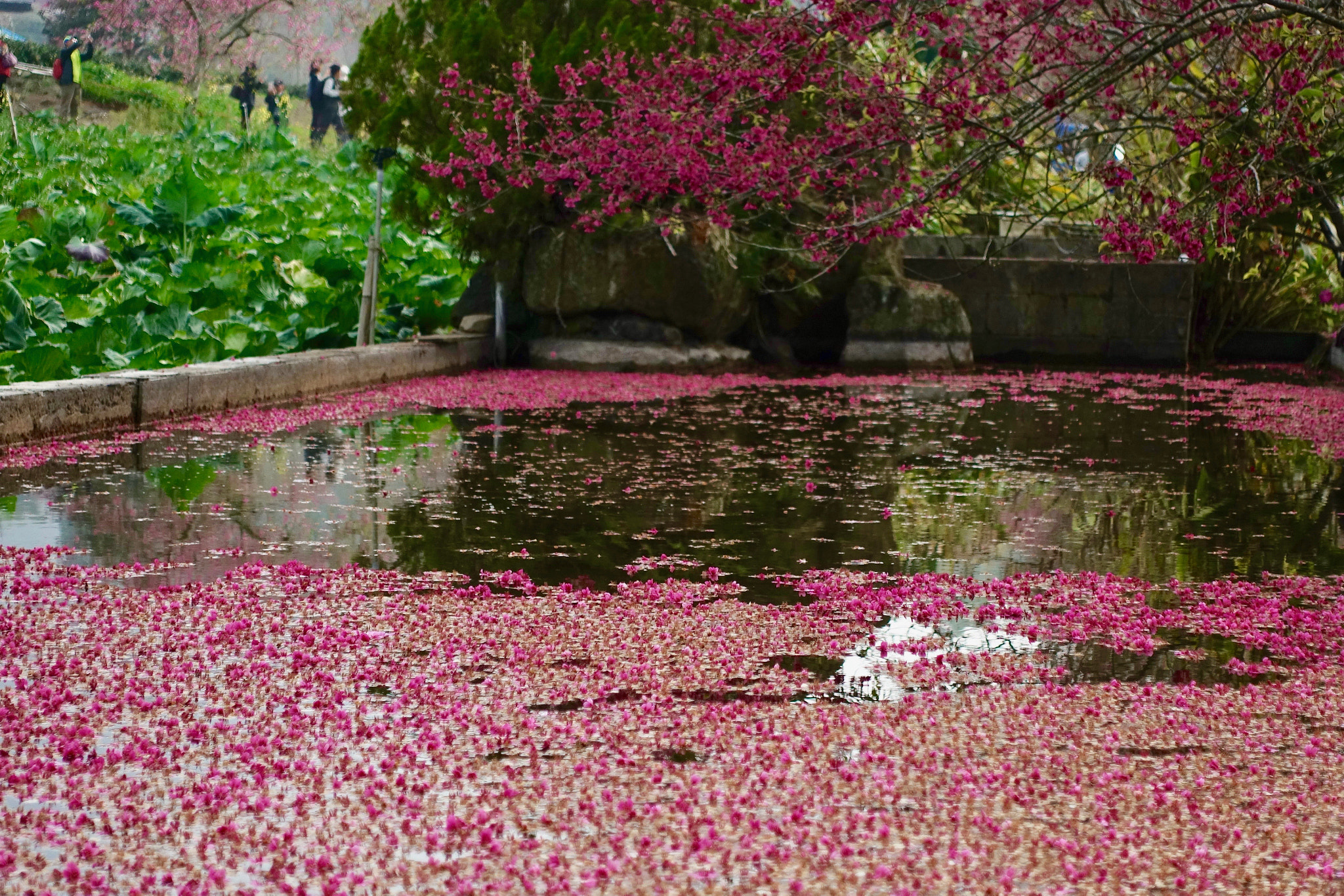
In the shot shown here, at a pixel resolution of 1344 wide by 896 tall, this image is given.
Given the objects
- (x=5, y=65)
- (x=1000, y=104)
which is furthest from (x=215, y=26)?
(x=1000, y=104)

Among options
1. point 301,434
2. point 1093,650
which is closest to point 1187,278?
point 301,434

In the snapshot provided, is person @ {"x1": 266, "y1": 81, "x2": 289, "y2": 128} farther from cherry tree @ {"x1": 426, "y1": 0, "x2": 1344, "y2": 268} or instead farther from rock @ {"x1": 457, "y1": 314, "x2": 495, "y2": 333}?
cherry tree @ {"x1": 426, "y1": 0, "x2": 1344, "y2": 268}

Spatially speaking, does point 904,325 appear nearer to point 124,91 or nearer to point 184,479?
point 184,479

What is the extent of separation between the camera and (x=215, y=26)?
39750 mm

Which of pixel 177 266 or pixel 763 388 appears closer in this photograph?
pixel 177 266

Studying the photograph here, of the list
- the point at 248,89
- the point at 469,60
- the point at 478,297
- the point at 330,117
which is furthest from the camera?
the point at 248,89

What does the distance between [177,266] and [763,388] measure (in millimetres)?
5058

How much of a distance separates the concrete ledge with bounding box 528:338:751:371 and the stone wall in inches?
147

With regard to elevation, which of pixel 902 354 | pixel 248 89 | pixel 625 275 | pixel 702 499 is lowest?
pixel 702 499

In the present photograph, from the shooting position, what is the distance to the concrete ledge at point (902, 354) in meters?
16.4

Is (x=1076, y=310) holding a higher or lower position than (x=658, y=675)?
higher

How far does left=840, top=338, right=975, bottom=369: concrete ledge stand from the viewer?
16391 mm

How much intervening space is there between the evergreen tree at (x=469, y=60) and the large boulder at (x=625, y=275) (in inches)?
16.2

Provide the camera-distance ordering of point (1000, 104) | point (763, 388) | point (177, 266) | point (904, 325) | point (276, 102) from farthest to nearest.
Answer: point (276, 102) → point (904, 325) → point (763, 388) → point (177, 266) → point (1000, 104)
